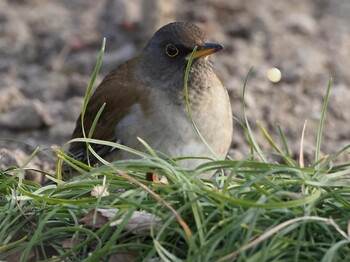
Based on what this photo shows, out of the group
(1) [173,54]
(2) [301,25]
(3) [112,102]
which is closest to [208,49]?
(1) [173,54]

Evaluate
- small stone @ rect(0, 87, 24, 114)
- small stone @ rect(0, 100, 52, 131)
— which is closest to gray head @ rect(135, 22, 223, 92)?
small stone @ rect(0, 100, 52, 131)

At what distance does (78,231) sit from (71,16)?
6665 mm

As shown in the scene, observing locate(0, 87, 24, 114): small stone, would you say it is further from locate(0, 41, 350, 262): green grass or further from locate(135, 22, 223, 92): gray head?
locate(0, 41, 350, 262): green grass

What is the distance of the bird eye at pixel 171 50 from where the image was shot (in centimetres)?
679

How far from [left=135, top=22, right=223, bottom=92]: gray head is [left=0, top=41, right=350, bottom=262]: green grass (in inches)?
75.7

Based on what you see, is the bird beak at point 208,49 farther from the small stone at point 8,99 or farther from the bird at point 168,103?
the small stone at point 8,99

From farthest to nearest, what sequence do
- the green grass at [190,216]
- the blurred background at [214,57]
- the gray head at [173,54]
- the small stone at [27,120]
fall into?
the blurred background at [214,57], the small stone at [27,120], the gray head at [173,54], the green grass at [190,216]

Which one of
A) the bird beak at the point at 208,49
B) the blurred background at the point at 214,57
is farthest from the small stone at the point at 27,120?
the bird beak at the point at 208,49

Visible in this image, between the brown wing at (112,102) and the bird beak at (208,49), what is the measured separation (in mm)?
465

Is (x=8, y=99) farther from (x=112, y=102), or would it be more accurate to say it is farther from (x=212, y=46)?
(x=212, y=46)

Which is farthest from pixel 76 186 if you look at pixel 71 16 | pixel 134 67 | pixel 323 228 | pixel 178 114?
pixel 71 16

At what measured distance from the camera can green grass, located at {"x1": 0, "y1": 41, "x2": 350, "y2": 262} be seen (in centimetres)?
418

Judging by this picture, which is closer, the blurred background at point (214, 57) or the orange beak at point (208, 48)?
the orange beak at point (208, 48)

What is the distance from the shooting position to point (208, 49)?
21.4 feet
